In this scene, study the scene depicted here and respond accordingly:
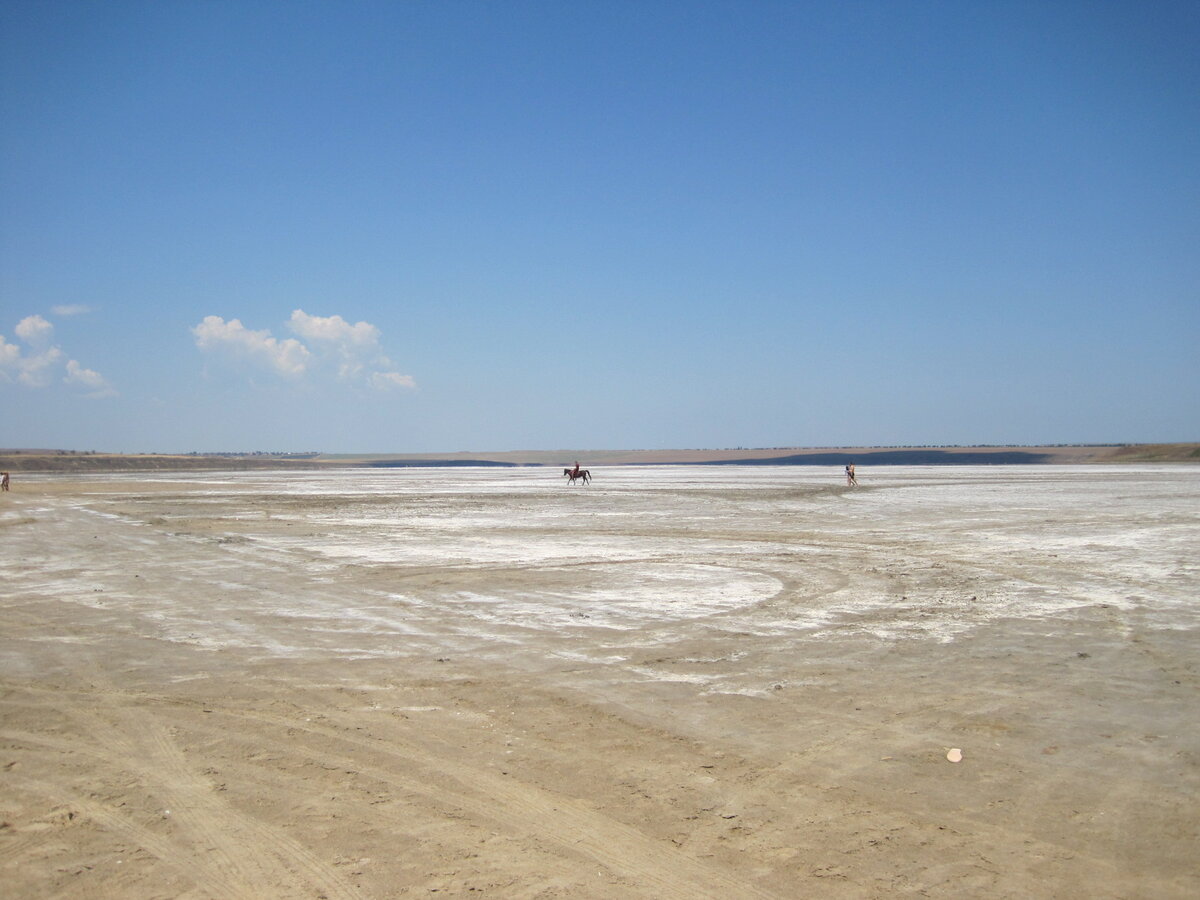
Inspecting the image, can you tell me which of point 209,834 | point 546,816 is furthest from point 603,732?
point 209,834

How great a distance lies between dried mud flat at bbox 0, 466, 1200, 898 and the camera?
402cm

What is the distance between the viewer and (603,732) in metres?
5.88

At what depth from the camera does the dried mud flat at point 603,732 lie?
4023mm

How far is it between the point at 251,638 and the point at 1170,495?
1403 inches

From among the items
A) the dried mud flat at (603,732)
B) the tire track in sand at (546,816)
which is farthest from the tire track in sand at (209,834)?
the tire track in sand at (546,816)

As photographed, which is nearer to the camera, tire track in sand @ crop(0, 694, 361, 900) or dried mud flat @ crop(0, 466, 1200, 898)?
tire track in sand @ crop(0, 694, 361, 900)

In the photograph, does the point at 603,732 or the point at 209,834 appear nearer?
the point at 209,834

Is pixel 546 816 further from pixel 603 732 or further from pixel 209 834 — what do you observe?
pixel 209 834

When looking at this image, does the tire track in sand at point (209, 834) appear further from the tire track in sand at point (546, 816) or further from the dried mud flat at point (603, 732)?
the tire track in sand at point (546, 816)

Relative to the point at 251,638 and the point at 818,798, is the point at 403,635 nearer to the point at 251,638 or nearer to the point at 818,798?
the point at 251,638

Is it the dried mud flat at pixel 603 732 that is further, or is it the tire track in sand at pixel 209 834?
the dried mud flat at pixel 603 732

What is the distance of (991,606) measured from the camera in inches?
419

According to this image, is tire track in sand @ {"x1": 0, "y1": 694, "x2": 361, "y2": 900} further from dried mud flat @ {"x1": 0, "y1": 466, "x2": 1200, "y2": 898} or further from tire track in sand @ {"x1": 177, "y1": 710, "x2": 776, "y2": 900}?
tire track in sand @ {"x1": 177, "y1": 710, "x2": 776, "y2": 900}

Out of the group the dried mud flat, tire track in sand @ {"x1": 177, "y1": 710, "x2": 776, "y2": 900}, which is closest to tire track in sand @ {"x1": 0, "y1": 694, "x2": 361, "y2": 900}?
the dried mud flat
